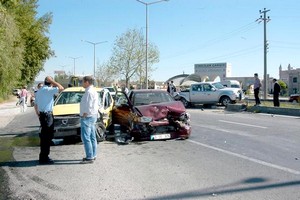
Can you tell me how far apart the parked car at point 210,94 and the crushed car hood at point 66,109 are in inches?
643

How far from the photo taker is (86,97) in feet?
25.4

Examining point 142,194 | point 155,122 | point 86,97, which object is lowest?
point 142,194

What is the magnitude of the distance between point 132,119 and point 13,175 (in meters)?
4.50

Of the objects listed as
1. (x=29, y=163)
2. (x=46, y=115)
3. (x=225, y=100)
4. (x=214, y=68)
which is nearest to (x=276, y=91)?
(x=225, y=100)

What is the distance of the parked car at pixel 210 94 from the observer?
85.0ft

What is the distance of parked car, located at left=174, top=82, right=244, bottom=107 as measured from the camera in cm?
2591

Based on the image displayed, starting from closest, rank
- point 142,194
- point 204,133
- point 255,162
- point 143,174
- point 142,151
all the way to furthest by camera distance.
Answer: point 142,194
point 143,174
point 255,162
point 142,151
point 204,133

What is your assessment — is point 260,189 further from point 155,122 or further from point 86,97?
point 155,122

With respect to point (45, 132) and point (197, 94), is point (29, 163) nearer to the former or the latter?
point (45, 132)

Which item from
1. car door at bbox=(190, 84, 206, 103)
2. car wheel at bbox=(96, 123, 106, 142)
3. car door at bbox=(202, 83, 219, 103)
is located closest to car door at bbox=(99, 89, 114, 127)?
car wheel at bbox=(96, 123, 106, 142)

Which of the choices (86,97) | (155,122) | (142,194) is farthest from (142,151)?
(142,194)

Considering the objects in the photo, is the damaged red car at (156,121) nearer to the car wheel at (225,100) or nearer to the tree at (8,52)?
the tree at (8,52)

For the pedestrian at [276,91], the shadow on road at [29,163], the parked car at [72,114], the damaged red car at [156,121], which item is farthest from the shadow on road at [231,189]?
the pedestrian at [276,91]

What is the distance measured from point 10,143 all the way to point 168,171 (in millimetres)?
6277
